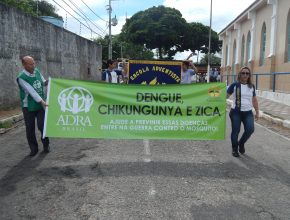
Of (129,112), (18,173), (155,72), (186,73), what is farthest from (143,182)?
(155,72)

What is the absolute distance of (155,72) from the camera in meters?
12.3

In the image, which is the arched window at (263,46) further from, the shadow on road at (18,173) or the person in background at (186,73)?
the shadow on road at (18,173)

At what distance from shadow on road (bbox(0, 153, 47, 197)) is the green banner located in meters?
0.53

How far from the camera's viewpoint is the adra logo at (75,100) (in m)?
7.01

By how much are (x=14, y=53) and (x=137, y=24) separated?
4683cm

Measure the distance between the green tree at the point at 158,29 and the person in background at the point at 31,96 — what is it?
52.1 meters

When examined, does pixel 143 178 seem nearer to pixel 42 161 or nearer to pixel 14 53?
pixel 42 161

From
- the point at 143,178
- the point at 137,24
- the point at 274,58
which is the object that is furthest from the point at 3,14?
the point at 137,24

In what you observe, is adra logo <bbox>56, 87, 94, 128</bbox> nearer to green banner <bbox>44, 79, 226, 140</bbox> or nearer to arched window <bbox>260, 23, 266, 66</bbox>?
green banner <bbox>44, 79, 226, 140</bbox>

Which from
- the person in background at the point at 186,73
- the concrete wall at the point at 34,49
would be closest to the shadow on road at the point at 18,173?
the person in background at the point at 186,73

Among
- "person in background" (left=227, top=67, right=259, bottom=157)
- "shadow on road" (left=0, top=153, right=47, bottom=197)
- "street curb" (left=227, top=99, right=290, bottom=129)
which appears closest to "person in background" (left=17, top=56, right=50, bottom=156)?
"shadow on road" (left=0, top=153, right=47, bottom=197)

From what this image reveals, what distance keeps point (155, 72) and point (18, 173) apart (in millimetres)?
6859

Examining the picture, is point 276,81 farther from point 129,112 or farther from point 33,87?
point 33,87

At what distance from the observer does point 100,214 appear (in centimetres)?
452
